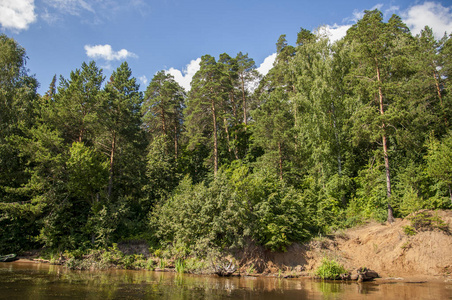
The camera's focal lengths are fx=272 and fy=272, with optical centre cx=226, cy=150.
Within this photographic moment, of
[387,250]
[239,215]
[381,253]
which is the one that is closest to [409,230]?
[387,250]

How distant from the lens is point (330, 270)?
55.9 ft

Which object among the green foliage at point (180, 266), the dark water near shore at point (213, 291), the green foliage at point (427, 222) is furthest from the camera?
the green foliage at point (180, 266)

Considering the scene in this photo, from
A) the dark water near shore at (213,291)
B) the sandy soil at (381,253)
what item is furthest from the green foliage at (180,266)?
the dark water near shore at (213,291)

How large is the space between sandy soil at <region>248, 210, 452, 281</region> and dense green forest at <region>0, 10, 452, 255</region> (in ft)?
3.27

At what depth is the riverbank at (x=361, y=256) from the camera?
1706 centimetres

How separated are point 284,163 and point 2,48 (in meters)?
32.5

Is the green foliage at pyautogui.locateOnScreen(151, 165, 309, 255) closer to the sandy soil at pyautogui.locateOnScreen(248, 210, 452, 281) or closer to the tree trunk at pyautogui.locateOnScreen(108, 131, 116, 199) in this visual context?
the sandy soil at pyautogui.locateOnScreen(248, 210, 452, 281)

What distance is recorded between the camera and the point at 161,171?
30609 mm

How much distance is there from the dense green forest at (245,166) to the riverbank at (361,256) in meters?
0.94

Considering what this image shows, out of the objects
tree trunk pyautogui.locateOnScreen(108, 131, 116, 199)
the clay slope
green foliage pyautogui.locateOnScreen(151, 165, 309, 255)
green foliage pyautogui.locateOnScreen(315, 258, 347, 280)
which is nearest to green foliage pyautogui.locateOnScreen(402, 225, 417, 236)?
the clay slope

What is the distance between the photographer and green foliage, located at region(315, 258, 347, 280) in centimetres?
1692

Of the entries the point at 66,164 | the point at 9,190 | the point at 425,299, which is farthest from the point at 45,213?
the point at 425,299

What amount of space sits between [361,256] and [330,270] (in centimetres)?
360

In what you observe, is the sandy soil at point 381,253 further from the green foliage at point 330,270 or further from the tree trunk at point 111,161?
the tree trunk at point 111,161
